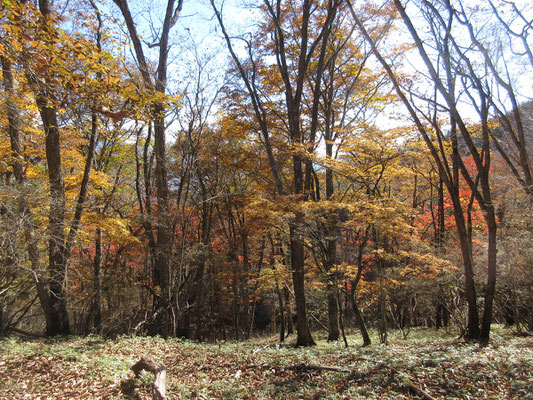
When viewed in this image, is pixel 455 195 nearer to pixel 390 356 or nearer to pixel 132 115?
pixel 390 356

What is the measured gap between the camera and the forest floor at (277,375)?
415 cm

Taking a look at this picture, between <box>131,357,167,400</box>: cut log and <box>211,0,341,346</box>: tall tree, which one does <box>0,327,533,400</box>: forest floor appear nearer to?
<box>131,357,167,400</box>: cut log

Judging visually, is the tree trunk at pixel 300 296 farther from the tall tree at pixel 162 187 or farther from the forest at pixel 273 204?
the tall tree at pixel 162 187

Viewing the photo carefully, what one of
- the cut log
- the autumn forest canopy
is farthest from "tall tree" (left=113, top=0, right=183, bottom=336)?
the cut log

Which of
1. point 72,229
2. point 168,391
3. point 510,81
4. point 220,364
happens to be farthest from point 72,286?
point 510,81

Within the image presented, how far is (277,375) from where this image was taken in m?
5.32

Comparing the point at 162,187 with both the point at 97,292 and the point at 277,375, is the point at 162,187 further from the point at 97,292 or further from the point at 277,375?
the point at 277,375

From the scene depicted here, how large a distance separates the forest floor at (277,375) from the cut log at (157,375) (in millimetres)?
132

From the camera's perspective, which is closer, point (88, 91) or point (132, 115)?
point (88, 91)

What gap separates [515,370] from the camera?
424 cm

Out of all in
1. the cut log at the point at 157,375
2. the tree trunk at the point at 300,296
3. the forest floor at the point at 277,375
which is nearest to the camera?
the cut log at the point at 157,375

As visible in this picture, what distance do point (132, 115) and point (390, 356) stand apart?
558cm

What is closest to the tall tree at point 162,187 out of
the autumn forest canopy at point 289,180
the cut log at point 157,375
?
the autumn forest canopy at point 289,180

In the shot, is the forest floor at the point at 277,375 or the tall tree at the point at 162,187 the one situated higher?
the tall tree at the point at 162,187
